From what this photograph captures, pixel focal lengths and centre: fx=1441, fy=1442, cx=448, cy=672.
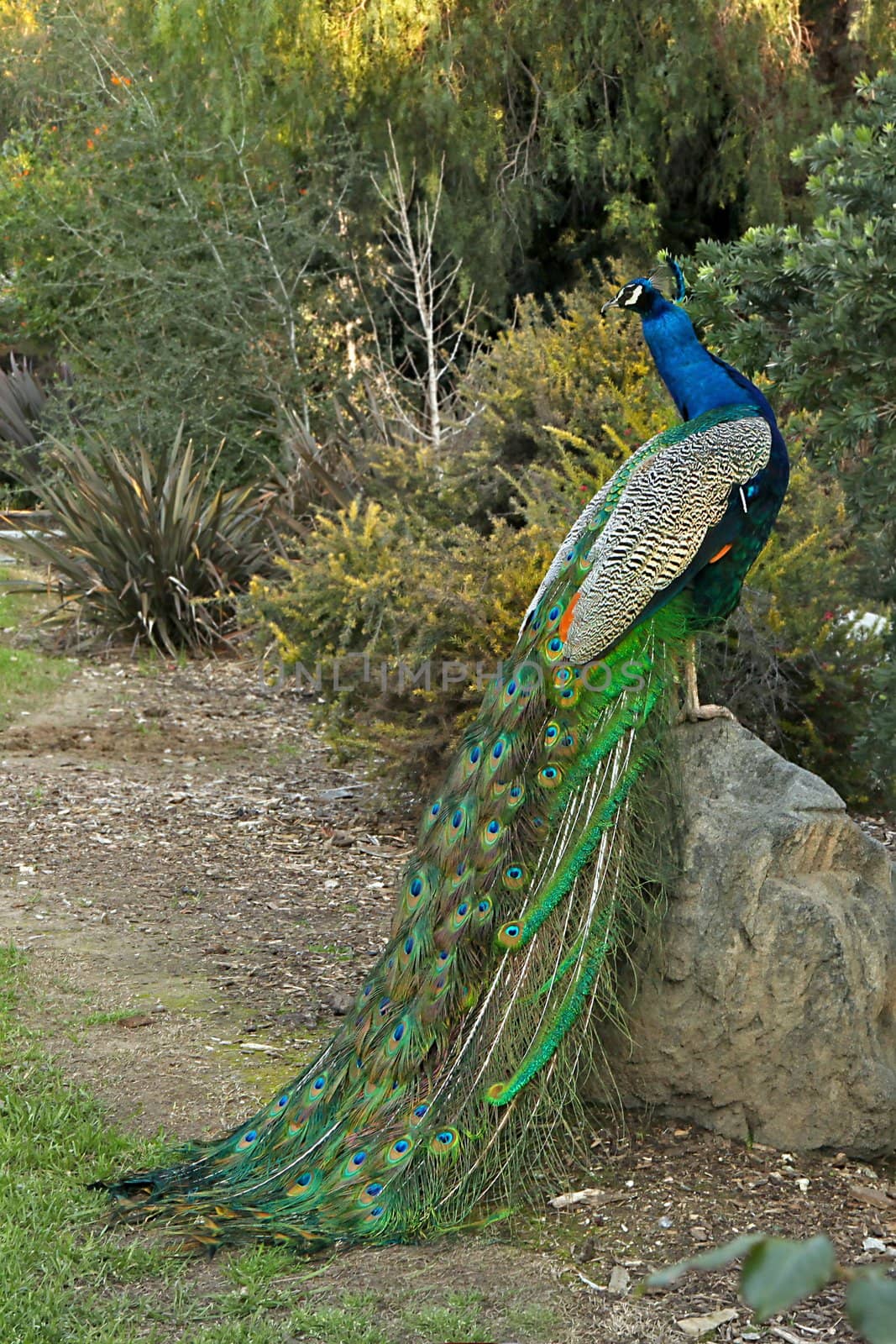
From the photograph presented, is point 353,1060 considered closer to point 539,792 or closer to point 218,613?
point 539,792

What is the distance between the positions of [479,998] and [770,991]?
0.71 metres

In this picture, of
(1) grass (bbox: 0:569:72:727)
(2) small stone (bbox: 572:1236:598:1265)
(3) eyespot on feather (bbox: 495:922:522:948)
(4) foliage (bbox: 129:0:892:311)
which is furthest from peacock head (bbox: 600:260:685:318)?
(4) foliage (bbox: 129:0:892:311)

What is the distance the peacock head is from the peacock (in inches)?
A: 19.1

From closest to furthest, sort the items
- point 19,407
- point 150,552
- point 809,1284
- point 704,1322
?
point 809,1284 < point 704,1322 < point 150,552 < point 19,407

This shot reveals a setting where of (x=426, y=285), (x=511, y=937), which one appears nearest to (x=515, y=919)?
(x=511, y=937)

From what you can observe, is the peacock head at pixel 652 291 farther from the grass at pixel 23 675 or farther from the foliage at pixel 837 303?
the grass at pixel 23 675

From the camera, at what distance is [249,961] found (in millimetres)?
4875

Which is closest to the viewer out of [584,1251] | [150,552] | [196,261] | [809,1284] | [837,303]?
[809,1284]

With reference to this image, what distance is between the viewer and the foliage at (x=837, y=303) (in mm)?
3590

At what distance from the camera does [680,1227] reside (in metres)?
3.13

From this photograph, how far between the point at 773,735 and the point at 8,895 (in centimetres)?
311

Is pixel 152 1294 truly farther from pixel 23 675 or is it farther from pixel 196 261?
pixel 196 261

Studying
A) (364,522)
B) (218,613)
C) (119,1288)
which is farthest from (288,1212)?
(218,613)

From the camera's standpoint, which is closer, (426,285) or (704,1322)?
(704,1322)
